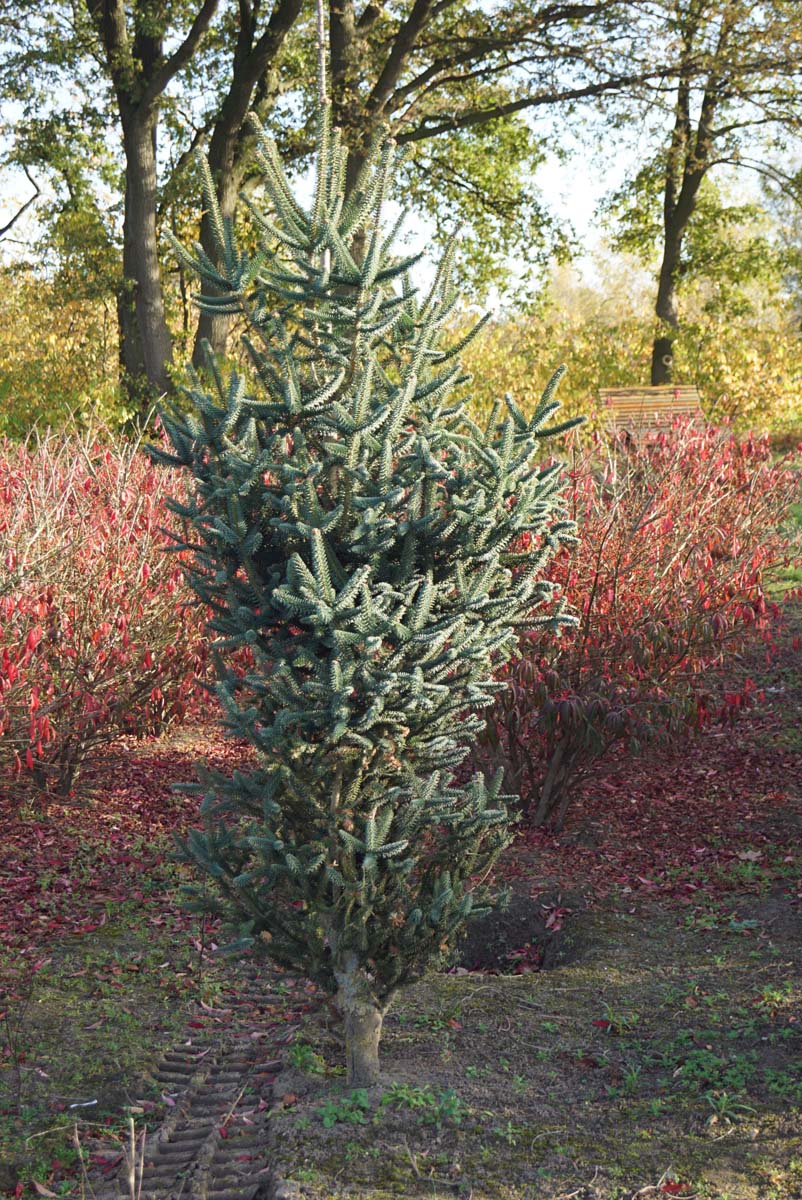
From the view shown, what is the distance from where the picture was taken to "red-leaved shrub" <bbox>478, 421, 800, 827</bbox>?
21.8 feet

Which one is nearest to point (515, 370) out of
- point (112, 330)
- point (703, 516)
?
point (112, 330)

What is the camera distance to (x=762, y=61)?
17.1 meters

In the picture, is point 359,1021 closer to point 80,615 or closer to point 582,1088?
point 582,1088

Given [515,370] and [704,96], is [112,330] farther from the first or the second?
[704,96]

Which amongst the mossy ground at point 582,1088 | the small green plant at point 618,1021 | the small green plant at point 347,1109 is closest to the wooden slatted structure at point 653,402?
the mossy ground at point 582,1088

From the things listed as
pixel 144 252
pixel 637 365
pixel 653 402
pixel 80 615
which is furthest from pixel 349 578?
pixel 637 365

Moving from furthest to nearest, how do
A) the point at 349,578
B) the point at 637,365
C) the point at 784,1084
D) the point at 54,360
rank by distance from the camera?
the point at 637,365
the point at 54,360
the point at 784,1084
the point at 349,578

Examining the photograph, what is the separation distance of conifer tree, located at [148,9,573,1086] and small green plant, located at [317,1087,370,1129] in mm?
130

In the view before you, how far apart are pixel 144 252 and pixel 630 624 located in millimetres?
12902

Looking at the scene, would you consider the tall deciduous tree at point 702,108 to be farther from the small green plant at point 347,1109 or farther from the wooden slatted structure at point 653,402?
the small green plant at point 347,1109

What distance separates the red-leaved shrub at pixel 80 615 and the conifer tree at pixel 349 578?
215cm

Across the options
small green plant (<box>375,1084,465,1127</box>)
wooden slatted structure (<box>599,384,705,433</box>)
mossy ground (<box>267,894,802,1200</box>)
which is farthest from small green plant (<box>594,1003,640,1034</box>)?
wooden slatted structure (<box>599,384,705,433</box>)

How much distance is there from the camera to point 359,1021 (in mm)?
4059

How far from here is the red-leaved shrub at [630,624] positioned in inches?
262
